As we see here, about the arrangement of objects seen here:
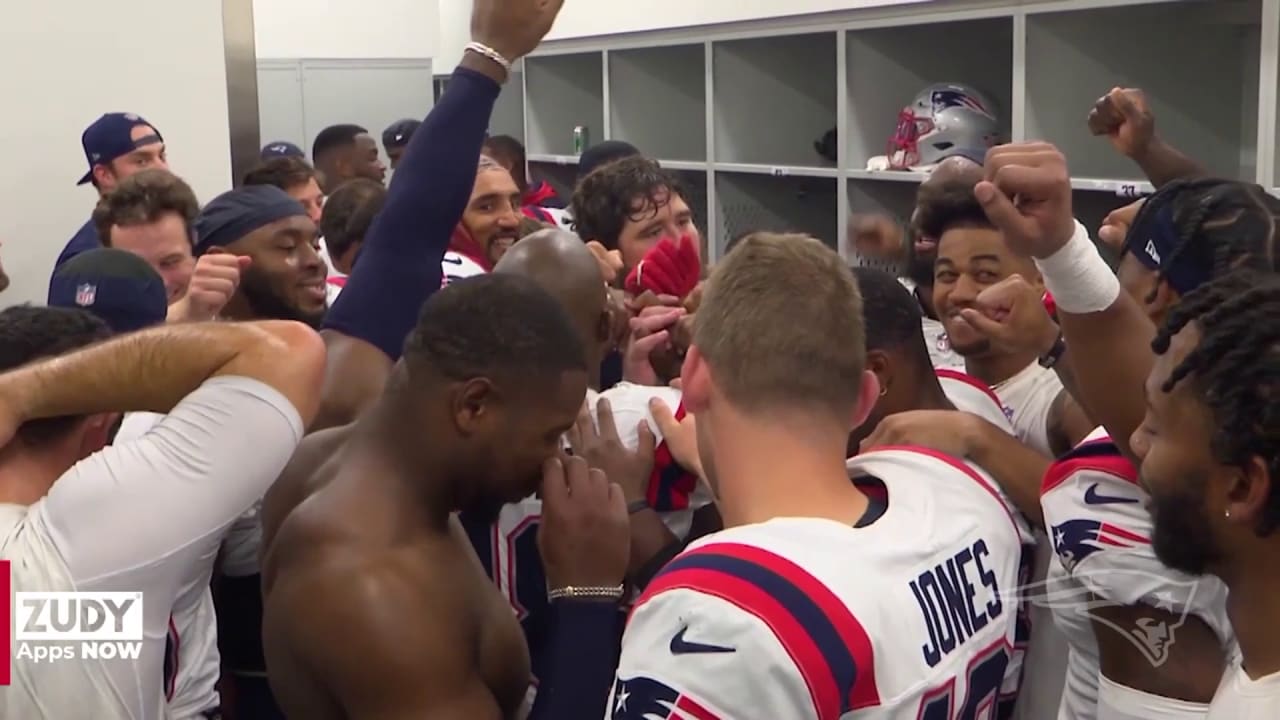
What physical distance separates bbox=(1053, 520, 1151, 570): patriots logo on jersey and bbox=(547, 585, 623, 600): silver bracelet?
45cm

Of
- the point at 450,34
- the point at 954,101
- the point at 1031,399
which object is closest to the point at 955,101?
the point at 954,101

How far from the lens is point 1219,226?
139cm

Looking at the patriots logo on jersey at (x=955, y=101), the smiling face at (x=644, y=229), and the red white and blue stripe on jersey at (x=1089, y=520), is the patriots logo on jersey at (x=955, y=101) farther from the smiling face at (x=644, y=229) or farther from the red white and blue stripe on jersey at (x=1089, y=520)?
the red white and blue stripe on jersey at (x=1089, y=520)

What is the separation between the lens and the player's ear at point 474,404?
4.53 ft

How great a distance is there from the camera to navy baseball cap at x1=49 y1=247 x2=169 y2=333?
1829 mm

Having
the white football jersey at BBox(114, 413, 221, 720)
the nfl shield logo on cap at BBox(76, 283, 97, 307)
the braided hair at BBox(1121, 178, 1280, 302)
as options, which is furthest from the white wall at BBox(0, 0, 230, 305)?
the braided hair at BBox(1121, 178, 1280, 302)

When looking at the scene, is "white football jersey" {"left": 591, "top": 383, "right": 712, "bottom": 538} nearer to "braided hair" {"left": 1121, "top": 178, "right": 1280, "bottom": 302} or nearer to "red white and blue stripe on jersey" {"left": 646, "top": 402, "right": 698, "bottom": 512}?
"red white and blue stripe on jersey" {"left": 646, "top": 402, "right": 698, "bottom": 512}

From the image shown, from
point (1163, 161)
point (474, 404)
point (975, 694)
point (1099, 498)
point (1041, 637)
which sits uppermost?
point (1163, 161)

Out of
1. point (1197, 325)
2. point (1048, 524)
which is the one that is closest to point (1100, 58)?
point (1048, 524)

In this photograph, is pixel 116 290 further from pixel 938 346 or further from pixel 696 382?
pixel 938 346

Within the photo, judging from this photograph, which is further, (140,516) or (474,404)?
(474,404)

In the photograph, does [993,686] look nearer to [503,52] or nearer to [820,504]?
[820,504]

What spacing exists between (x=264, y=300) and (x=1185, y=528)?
5.81 ft

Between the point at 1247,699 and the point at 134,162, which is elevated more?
the point at 134,162
